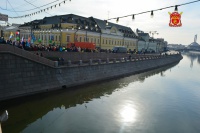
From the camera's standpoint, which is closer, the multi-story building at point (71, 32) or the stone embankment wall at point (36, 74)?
the stone embankment wall at point (36, 74)

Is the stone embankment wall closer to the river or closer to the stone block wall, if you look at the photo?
the stone block wall

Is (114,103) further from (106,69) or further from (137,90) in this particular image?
(106,69)

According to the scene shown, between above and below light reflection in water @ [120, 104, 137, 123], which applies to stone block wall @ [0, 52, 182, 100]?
above

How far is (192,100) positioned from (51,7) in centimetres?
1957

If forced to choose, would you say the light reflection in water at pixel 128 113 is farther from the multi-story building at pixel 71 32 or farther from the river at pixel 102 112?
the multi-story building at pixel 71 32

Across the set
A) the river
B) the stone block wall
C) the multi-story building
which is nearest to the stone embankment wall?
the stone block wall

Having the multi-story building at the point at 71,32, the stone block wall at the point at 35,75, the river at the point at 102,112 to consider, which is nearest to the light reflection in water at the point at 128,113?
the river at the point at 102,112

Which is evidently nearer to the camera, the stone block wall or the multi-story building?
the stone block wall

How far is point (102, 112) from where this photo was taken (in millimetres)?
16750

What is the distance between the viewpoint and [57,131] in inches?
505

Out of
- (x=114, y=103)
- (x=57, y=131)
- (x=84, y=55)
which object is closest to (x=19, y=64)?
(x=57, y=131)

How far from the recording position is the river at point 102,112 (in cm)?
1358

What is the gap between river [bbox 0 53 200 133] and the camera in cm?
1358

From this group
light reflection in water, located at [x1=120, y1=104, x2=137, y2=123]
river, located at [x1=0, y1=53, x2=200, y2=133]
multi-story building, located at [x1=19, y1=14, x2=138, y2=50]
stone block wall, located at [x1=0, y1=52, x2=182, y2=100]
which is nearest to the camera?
river, located at [x1=0, y1=53, x2=200, y2=133]
